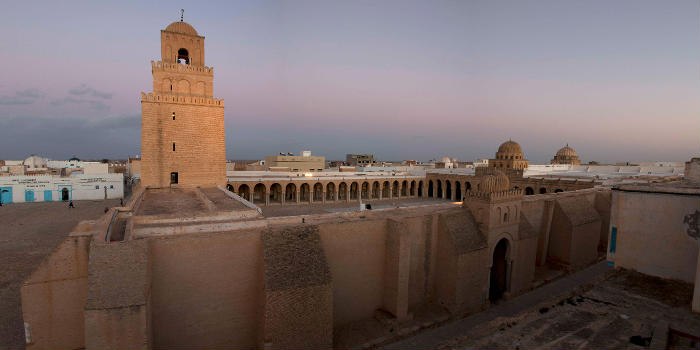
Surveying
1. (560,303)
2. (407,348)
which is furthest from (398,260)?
(560,303)

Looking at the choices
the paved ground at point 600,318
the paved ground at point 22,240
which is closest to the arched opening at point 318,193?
the paved ground at point 22,240

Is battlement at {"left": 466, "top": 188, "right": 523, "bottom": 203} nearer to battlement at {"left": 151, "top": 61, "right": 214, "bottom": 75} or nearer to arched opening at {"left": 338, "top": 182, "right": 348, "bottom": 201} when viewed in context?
battlement at {"left": 151, "top": 61, "right": 214, "bottom": 75}

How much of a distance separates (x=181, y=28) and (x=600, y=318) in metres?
21.5

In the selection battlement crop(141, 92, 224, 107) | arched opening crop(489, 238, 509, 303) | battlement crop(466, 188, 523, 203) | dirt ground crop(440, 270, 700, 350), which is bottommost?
arched opening crop(489, 238, 509, 303)

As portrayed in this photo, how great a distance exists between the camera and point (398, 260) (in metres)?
11.1

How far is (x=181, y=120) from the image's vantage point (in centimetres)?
1780

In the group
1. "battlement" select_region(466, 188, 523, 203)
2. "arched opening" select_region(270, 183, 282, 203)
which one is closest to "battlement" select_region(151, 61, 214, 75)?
"battlement" select_region(466, 188, 523, 203)

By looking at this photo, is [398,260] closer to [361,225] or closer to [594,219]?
[361,225]

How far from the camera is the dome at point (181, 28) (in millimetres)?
18577

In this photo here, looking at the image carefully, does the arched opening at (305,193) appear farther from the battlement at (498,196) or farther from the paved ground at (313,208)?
the battlement at (498,196)

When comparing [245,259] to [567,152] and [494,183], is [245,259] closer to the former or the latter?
[494,183]

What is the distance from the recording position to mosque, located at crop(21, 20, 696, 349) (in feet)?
25.6

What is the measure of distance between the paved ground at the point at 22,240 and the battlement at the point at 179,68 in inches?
399

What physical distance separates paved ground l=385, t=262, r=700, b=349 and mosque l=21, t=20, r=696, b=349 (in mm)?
4088
